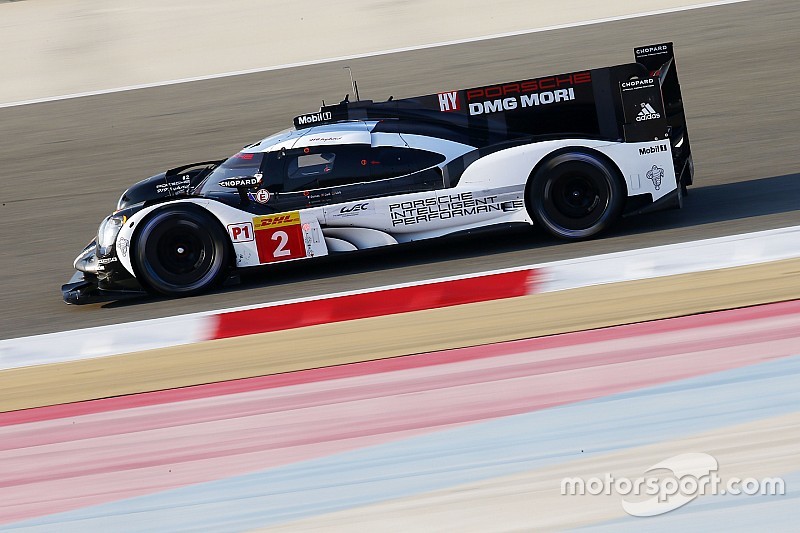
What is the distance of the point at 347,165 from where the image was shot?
789cm

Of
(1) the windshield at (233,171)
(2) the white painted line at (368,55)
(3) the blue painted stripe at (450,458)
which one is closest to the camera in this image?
(3) the blue painted stripe at (450,458)

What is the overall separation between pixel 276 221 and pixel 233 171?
1.91ft

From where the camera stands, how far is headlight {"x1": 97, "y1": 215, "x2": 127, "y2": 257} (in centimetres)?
788

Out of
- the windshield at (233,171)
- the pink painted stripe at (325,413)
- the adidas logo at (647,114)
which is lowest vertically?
the pink painted stripe at (325,413)

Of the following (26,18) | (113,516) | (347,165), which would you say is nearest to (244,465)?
(113,516)

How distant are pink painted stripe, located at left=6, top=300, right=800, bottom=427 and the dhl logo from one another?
6.68ft

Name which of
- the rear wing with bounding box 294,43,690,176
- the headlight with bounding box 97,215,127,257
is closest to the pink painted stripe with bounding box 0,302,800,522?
the headlight with bounding box 97,215,127,257

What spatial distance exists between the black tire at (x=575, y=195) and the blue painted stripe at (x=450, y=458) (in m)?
2.82

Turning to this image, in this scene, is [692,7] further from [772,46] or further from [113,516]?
A: [113,516]

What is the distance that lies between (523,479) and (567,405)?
2.17 feet

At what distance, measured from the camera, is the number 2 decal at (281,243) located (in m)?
7.84

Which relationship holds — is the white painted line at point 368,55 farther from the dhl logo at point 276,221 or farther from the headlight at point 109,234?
the dhl logo at point 276,221

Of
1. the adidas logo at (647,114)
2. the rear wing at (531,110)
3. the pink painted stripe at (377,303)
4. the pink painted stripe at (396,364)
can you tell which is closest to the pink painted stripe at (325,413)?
the pink painted stripe at (396,364)

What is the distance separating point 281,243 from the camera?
25.8 feet
